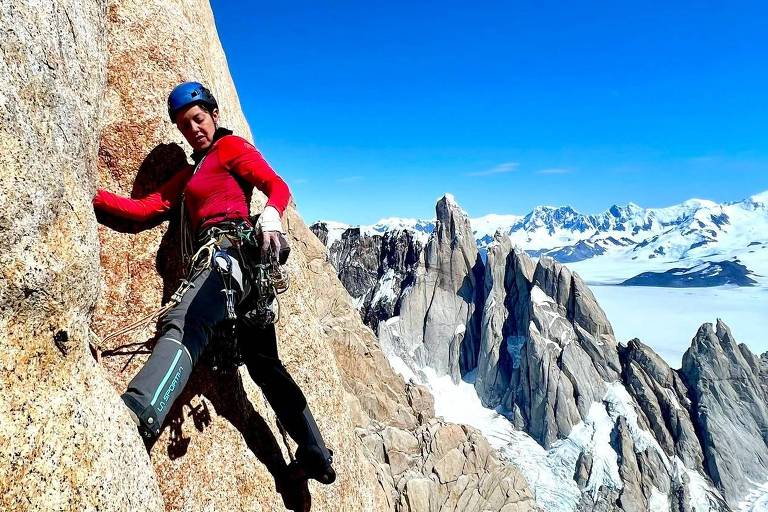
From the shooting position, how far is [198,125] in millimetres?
8266

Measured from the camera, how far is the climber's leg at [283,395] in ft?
26.7

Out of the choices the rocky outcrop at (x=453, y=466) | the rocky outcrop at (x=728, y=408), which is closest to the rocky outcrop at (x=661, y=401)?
the rocky outcrop at (x=728, y=408)

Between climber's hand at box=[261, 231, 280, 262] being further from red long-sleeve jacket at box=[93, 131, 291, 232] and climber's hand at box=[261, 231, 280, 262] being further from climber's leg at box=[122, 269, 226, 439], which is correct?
climber's leg at box=[122, 269, 226, 439]

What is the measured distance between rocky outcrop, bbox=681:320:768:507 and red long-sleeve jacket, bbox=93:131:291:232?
172335mm

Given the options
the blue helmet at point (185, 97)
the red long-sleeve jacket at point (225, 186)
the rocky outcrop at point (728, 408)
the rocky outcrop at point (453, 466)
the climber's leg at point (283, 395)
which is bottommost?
the rocky outcrop at point (728, 408)

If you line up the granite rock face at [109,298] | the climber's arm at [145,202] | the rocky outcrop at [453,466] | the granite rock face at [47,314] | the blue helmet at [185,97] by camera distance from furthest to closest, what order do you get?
the rocky outcrop at [453,466]
the climber's arm at [145,202]
the blue helmet at [185,97]
the granite rock face at [109,298]
the granite rock face at [47,314]

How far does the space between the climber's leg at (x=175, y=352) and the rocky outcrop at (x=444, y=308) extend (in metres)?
183

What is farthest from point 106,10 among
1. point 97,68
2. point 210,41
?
point 210,41

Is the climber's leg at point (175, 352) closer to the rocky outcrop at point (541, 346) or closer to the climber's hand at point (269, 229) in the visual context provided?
the climber's hand at point (269, 229)

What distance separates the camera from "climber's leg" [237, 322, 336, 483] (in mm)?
A: 8133

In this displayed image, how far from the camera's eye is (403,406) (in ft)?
238

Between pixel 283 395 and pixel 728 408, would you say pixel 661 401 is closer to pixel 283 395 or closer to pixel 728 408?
pixel 728 408

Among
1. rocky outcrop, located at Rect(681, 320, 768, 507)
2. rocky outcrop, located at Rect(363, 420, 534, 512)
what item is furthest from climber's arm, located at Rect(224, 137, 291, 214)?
rocky outcrop, located at Rect(681, 320, 768, 507)

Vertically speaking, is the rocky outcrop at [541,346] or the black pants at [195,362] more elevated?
the black pants at [195,362]
